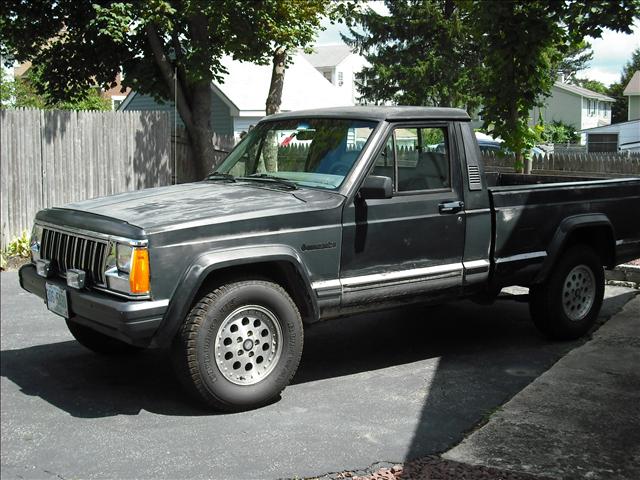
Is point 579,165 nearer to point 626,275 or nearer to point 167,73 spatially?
point 167,73

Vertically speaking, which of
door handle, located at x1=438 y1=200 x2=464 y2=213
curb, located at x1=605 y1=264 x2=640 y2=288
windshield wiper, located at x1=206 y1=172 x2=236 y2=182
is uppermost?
windshield wiper, located at x1=206 y1=172 x2=236 y2=182

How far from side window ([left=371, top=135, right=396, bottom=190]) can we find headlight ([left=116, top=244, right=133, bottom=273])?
1.98m

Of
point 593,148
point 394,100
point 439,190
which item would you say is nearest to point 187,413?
point 439,190

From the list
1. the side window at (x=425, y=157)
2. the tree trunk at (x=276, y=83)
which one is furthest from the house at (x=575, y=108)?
the side window at (x=425, y=157)

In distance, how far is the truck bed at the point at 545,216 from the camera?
6.82m

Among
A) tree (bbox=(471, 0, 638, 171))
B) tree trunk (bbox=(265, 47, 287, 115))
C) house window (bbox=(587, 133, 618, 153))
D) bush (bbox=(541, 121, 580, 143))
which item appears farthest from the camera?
bush (bbox=(541, 121, 580, 143))

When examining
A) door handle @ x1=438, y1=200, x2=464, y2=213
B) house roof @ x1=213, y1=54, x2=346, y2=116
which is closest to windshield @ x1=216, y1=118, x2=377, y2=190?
door handle @ x1=438, y1=200, x2=464, y2=213

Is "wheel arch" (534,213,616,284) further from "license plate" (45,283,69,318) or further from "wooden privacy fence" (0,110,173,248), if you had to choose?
"wooden privacy fence" (0,110,173,248)

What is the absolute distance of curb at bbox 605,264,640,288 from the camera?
9609 mm

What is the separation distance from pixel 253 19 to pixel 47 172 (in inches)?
189

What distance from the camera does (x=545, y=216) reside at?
7102 mm

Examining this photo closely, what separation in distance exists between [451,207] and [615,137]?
128 feet

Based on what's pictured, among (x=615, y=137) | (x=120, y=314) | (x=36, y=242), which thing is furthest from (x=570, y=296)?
(x=615, y=137)

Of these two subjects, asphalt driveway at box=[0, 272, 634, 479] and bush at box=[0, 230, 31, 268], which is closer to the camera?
asphalt driveway at box=[0, 272, 634, 479]
